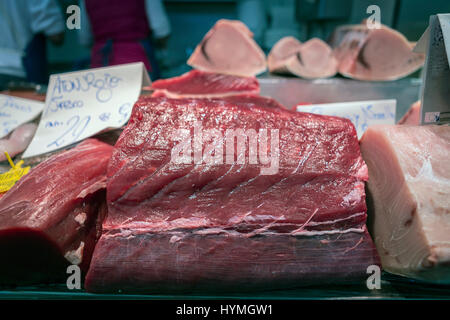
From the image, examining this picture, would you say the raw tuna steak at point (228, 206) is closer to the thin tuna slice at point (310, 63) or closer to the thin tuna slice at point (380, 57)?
the thin tuna slice at point (310, 63)

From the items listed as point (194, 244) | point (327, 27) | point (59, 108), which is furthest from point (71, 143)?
point (327, 27)

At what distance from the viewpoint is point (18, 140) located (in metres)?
1.80

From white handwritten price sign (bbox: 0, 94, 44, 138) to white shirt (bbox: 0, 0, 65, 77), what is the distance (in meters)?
1.61

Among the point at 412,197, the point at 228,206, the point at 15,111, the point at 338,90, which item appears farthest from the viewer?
the point at 338,90

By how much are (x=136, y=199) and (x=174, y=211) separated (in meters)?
0.16

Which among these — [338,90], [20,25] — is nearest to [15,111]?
[20,25]

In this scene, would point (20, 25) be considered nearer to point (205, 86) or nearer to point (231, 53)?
point (231, 53)

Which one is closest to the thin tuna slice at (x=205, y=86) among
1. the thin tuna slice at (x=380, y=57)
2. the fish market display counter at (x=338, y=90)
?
the fish market display counter at (x=338, y=90)

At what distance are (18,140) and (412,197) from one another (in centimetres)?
209

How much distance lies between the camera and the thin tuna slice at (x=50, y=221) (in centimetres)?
104

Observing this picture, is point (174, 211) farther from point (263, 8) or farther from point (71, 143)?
point (263, 8)

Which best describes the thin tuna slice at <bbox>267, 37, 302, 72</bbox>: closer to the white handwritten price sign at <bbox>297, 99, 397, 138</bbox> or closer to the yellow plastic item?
the white handwritten price sign at <bbox>297, 99, 397, 138</bbox>

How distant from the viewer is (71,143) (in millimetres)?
1605

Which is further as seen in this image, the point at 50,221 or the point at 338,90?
the point at 338,90
